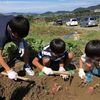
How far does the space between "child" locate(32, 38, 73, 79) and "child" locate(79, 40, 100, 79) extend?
35 cm

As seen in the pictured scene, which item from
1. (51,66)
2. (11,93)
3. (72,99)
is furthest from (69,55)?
(11,93)

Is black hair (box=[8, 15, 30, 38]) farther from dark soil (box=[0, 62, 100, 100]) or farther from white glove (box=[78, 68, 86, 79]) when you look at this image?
white glove (box=[78, 68, 86, 79])

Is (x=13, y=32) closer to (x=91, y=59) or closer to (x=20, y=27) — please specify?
(x=20, y=27)

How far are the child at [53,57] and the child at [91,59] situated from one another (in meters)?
0.35

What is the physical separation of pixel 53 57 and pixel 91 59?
814 millimetres

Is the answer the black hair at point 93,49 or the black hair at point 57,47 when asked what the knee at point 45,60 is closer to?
the black hair at point 57,47

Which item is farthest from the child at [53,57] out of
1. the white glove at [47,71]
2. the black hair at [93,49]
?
the black hair at [93,49]

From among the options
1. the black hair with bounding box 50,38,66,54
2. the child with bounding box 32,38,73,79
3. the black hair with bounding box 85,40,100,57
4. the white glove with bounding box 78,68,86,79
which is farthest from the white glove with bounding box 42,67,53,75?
the black hair with bounding box 85,40,100,57

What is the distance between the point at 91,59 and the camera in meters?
5.23

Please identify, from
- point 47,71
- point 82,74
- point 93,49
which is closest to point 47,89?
point 47,71

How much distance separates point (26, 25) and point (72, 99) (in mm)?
1489

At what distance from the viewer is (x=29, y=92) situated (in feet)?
17.5

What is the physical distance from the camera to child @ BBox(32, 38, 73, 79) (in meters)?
5.42

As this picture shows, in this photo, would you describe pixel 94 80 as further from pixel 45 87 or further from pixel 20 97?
pixel 20 97
